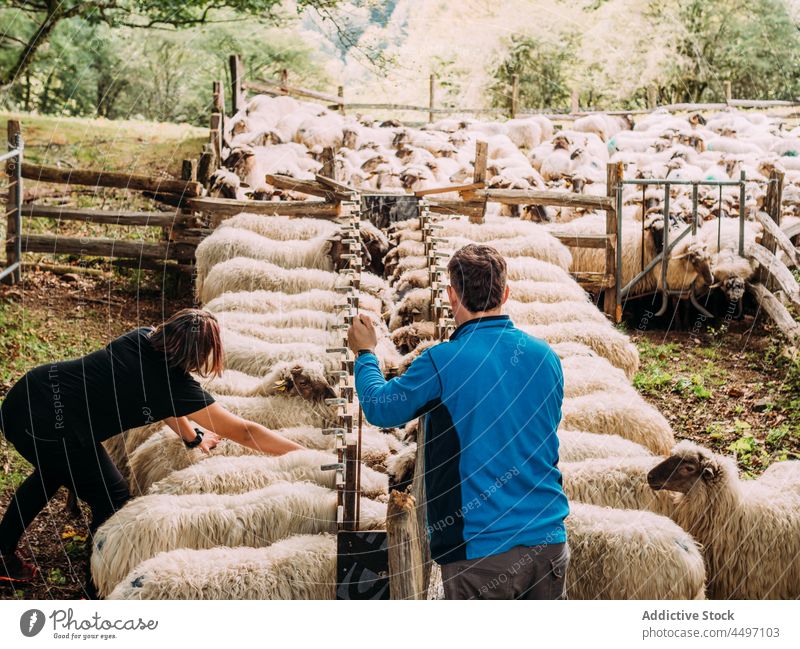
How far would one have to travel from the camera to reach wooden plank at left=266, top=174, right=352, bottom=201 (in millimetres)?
8328

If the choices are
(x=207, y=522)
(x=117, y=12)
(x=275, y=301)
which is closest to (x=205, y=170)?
(x=117, y=12)

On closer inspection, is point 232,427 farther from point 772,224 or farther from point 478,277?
point 772,224

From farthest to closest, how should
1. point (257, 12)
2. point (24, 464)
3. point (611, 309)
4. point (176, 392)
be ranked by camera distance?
point (257, 12), point (611, 309), point (24, 464), point (176, 392)

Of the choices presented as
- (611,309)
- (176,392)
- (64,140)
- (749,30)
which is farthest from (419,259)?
(64,140)

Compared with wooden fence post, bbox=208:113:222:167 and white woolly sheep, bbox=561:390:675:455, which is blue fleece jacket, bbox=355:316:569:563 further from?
wooden fence post, bbox=208:113:222:167

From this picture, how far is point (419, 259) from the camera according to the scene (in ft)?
23.8

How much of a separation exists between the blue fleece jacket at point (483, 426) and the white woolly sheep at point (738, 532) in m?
1.84

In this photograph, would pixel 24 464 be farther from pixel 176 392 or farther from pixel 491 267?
pixel 491 267

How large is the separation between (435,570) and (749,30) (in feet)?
14.2

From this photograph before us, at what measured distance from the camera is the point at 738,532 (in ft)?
14.1

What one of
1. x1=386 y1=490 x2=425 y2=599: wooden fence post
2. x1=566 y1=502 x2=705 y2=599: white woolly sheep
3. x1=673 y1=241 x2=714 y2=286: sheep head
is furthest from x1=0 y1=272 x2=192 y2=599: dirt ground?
x1=673 y1=241 x2=714 y2=286: sheep head

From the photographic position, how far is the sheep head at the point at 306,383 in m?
4.75

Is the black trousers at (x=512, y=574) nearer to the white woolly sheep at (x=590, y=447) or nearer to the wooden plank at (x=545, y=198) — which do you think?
the white woolly sheep at (x=590, y=447)

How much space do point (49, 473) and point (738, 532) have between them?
3146 mm
